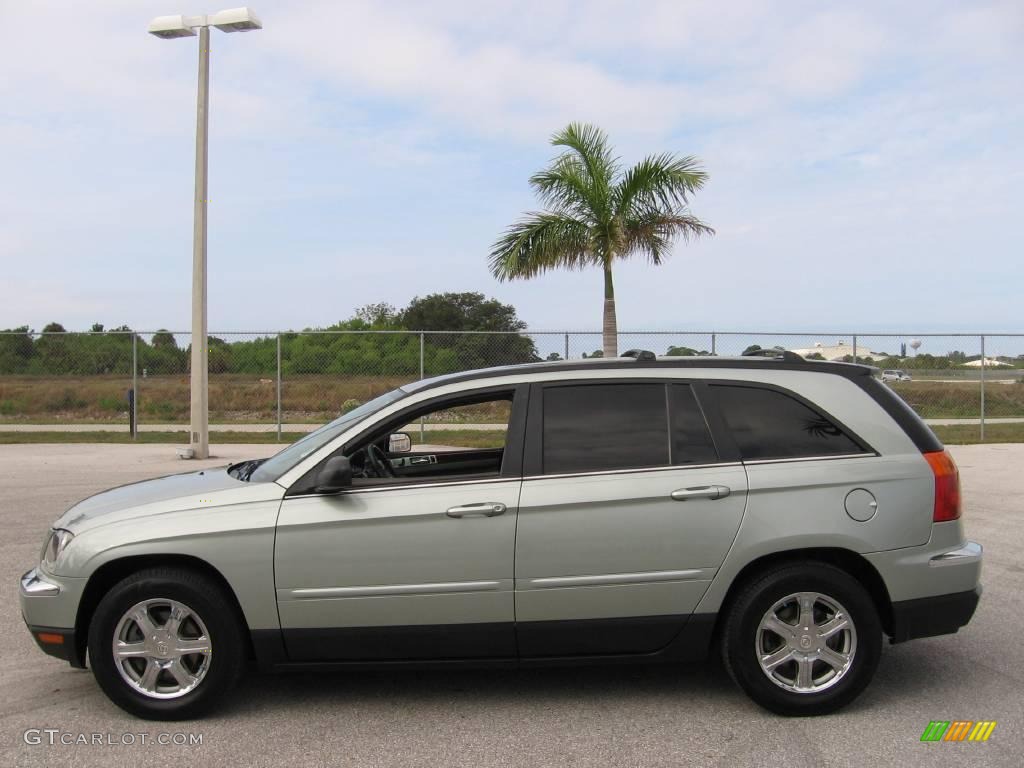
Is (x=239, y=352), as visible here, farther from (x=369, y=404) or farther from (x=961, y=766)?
(x=961, y=766)

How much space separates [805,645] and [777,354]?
4.81 feet

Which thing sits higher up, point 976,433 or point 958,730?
point 976,433

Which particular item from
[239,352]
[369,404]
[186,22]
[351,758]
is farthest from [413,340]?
[351,758]

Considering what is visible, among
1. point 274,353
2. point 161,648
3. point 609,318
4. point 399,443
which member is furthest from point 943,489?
point 274,353

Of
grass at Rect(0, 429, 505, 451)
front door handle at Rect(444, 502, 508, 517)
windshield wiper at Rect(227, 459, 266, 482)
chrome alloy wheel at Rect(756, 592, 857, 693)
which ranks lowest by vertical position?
chrome alloy wheel at Rect(756, 592, 857, 693)

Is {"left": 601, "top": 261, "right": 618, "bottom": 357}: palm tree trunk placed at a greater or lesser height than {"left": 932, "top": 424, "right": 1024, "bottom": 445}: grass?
greater

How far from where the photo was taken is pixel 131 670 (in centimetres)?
412

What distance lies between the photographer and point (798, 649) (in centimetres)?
419

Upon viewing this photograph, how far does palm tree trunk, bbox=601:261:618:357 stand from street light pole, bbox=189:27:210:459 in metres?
6.43

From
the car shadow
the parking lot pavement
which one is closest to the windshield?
the car shadow

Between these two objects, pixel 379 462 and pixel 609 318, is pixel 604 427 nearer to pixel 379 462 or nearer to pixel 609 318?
pixel 379 462

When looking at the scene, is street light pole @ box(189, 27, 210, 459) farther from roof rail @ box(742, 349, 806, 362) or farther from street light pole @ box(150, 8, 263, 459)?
roof rail @ box(742, 349, 806, 362)

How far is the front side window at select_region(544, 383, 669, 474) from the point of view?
429 cm

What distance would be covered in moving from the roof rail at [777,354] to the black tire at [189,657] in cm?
290
